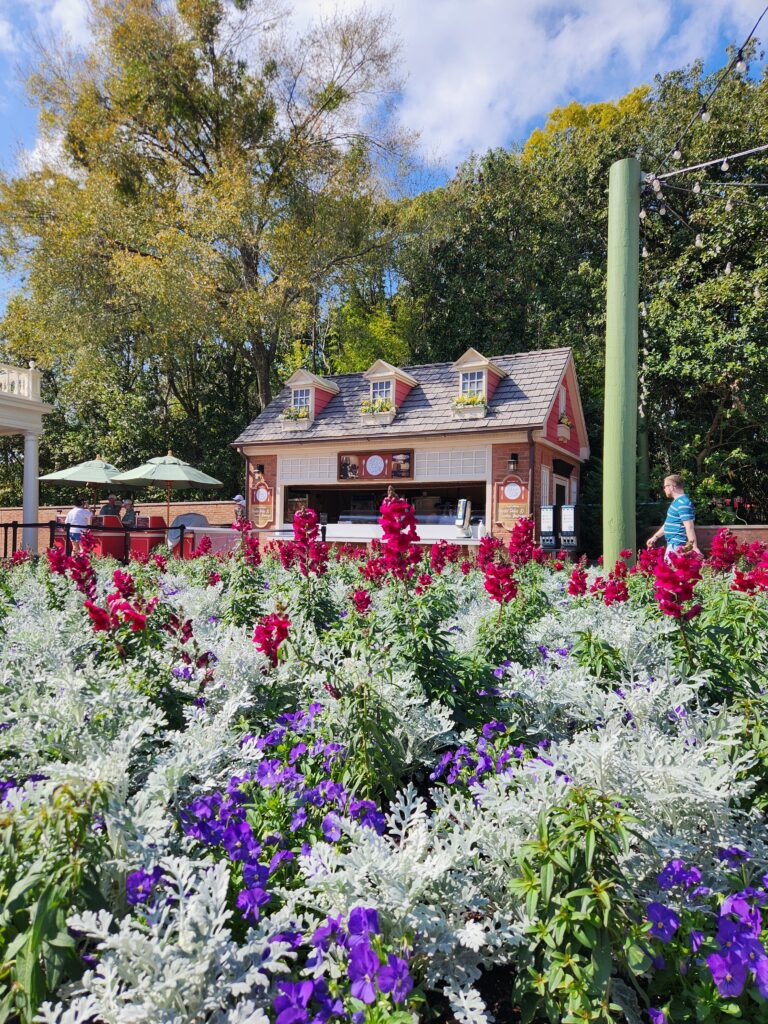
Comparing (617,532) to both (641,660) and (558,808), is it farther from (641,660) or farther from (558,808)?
(558,808)

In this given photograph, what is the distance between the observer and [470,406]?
607 inches

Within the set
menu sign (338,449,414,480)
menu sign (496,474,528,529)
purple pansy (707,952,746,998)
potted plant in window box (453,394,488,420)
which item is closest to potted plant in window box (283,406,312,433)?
menu sign (338,449,414,480)

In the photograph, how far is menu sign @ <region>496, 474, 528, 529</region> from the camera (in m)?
14.5

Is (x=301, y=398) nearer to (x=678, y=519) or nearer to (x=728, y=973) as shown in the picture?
(x=678, y=519)

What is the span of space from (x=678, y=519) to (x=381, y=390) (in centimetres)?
1191

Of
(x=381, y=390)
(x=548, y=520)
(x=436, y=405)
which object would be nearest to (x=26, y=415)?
(x=381, y=390)

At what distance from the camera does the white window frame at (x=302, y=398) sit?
58.1ft

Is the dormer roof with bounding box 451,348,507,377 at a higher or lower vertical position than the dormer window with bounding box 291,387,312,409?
higher

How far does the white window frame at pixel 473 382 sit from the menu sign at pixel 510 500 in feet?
8.32

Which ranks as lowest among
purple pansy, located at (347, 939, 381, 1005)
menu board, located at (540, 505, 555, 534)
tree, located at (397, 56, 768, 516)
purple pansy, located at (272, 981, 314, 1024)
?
purple pansy, located at (272, 981, 314, 1024)

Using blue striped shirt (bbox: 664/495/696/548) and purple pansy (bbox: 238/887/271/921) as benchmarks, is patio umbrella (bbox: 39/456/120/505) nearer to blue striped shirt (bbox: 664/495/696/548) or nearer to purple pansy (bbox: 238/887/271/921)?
blue striped shirt (bbox: 664/495/696/548)

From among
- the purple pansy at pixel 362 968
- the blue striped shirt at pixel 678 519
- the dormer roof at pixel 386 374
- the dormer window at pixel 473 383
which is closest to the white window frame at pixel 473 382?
the dormer window at pixel 473 383

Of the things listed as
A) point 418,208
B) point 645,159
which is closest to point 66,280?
point 418,208

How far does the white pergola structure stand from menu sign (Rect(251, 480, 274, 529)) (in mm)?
5592
